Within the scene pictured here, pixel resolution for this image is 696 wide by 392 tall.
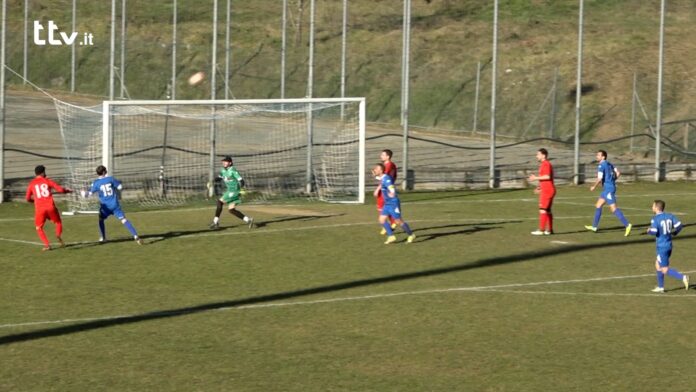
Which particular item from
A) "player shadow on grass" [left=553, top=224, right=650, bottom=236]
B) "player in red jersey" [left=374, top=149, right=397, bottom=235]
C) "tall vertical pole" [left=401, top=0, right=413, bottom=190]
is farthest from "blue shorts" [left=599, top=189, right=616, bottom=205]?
"tall vertical pole" [left=401, top=0, right=413, bottom=190]

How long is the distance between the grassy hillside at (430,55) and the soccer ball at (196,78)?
1.88ft

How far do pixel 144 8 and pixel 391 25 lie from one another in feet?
50.2

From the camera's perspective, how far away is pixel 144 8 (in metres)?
83.1

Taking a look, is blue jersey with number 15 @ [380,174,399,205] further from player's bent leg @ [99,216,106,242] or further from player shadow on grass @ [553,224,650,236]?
player's bent leg @ [99,216,106,242]

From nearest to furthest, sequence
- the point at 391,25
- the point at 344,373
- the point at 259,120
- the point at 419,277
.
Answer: the point at 344,373 < the point at 419,277 < the point at 259,120 < the point at 391,25

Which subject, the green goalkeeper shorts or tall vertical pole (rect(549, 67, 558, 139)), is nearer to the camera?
the green goalkeeper shorts

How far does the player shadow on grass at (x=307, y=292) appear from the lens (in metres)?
18.9

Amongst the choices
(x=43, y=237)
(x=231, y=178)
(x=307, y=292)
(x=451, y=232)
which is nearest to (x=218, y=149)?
(x=231, y=178)

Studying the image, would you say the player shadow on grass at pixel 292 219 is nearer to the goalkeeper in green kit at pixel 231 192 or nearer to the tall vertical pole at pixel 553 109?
the goalkeeper in green kit at pixel 231 192

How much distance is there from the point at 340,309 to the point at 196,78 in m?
47.9

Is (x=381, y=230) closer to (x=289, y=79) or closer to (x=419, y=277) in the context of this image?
(x=419, y=277)

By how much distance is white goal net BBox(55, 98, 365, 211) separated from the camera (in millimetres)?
Answer: 37938

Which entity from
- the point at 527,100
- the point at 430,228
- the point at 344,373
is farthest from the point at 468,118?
the point at 344,373

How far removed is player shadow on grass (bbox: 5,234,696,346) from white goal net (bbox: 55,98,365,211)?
10.5 m
